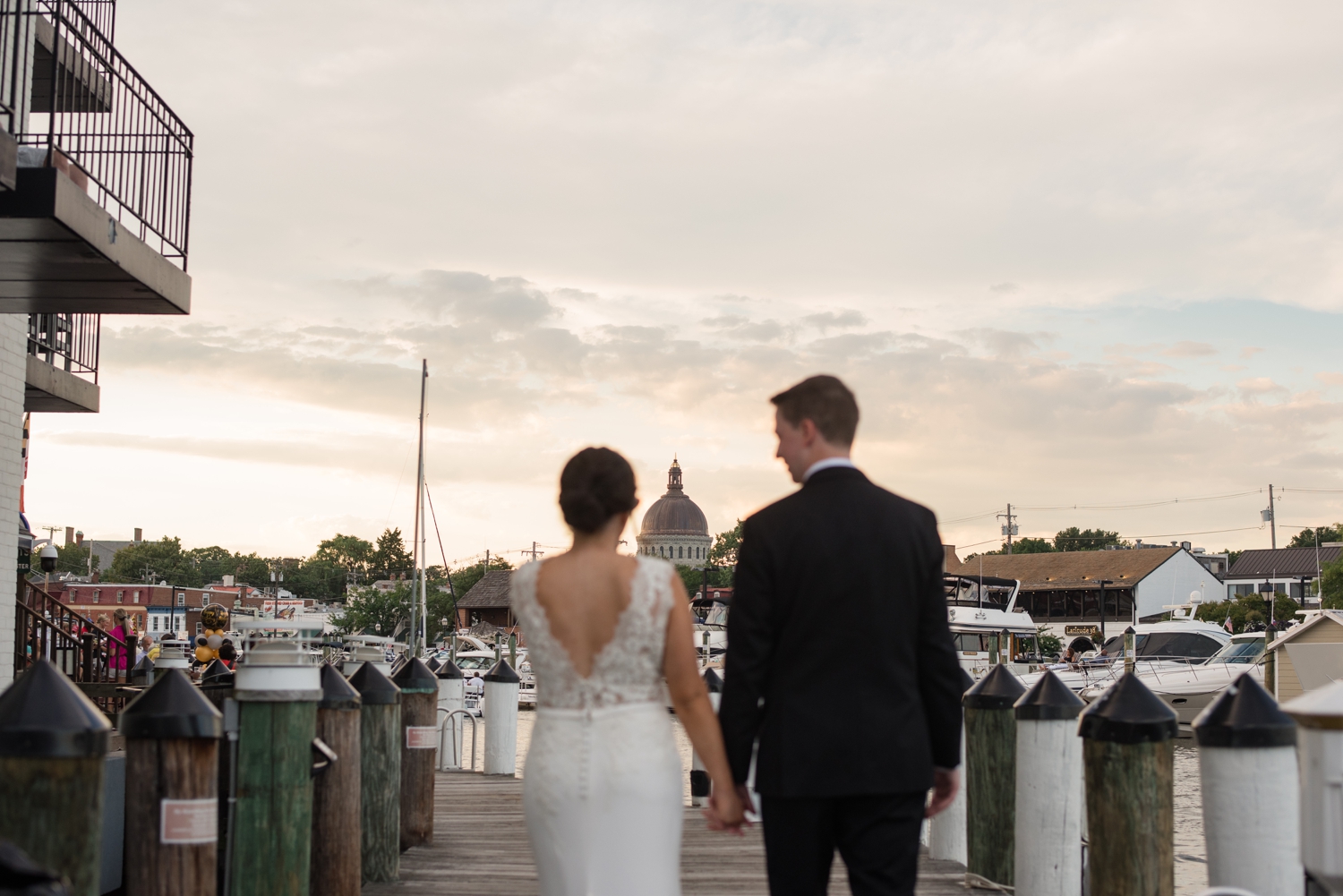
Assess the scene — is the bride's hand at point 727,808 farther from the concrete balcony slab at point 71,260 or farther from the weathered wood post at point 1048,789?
the concrete balcony slab at point 71,260

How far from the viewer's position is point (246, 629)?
608cm

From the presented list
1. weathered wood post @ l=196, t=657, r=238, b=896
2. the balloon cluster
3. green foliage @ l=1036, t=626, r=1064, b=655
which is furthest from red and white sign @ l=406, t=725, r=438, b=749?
green foliage @ l=1036, t=626, r=1064, b=655

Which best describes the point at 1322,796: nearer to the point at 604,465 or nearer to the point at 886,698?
the point at 886,698

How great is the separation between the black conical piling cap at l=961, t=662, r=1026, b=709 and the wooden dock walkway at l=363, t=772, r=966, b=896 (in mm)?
938

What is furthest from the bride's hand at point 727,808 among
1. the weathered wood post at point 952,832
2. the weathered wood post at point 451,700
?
the weathered wood post at point 451,700

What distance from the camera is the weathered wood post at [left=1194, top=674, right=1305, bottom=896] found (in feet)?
15.0

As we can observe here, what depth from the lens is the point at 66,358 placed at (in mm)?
16156

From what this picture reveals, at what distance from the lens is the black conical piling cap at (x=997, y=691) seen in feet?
21.9

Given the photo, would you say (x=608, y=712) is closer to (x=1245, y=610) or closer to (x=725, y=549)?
(x=1245, y=610)

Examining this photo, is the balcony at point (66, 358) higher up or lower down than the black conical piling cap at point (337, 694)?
higher up

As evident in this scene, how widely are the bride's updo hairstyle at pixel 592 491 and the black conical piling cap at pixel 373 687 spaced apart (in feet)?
10.9

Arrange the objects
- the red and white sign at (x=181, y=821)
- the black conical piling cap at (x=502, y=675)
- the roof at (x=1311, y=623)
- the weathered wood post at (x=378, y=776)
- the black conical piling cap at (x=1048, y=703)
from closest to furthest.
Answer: the red and white sign at (x=181, y=821) → the black conical piling cap at (x=1048, y=703) → the weathered wood post at (x=378, y=776) → the black conical piling cap at (x=502, y=675) → the roof at (x=1311, y=623)

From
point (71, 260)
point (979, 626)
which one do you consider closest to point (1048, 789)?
point (71, 260)

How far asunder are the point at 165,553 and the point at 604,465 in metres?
187
